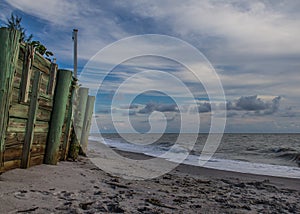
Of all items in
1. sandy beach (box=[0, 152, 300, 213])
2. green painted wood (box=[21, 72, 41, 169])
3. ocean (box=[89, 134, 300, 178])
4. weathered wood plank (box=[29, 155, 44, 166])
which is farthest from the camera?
ocean (box=[89, 134, 300, 178])

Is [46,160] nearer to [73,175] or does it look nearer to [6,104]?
[73,175]

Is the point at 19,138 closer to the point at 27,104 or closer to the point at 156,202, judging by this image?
the point at 27,104

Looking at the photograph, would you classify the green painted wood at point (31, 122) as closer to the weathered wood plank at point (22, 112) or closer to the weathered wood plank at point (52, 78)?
the weathered wood plank at point (22, 112)

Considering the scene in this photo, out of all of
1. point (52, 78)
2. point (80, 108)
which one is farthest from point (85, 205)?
point (80, 108)

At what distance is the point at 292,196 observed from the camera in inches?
253

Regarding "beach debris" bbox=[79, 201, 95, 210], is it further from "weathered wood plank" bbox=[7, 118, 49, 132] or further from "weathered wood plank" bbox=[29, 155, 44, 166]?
"weathered wood plank" bbox=[29, 155, 44, 166]

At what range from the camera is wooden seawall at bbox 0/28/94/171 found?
12.0ft

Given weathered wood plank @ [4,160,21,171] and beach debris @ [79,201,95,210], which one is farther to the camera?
weathered wood plank @ [4,160,21,171]

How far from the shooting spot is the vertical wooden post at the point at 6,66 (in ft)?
11.6

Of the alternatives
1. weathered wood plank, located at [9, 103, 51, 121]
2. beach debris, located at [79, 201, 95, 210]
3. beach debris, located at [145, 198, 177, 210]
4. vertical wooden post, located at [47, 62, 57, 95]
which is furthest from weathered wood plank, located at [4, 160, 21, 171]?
beach debris, located at [145, 198, 177, 210]

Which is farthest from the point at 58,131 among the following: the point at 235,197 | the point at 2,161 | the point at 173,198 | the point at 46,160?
the point at 235,197

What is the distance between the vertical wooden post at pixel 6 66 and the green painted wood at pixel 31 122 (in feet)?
2.66

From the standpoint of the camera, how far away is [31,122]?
4645mm

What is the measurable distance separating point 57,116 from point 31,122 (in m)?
1.11
